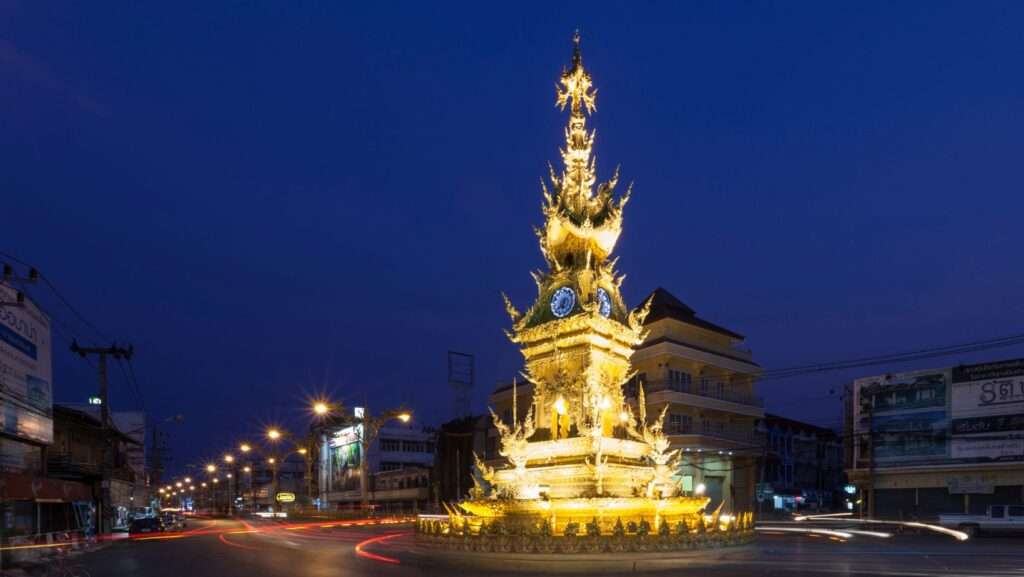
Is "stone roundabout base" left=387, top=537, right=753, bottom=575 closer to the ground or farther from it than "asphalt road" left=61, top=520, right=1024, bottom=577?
farther from it

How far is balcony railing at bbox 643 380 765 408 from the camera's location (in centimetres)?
5622

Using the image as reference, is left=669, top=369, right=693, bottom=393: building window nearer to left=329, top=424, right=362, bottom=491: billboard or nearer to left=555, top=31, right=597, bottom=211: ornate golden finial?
left=555, top=31, right=597, bottom=211: ornate golden finial

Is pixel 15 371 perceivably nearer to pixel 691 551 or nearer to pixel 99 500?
pixel 99 500

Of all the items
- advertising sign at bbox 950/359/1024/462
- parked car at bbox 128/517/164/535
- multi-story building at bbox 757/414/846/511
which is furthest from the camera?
multi-story building at bbox 757/414/846/511

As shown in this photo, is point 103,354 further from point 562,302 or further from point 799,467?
point 799,467

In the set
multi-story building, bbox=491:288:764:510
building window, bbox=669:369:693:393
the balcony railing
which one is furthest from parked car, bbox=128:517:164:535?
building window, bbox=669:369:693:393

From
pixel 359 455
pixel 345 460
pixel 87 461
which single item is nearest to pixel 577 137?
pixel 87 461

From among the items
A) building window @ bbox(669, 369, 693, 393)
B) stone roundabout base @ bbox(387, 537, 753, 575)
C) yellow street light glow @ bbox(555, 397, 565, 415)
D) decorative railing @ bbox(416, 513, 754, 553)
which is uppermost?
yellow street light glow @ bbox(555, 397, 565, 415)

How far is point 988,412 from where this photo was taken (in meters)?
49.3

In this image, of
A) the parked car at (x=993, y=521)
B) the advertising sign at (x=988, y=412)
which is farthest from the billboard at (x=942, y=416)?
the parked car at (x=993, y=521)

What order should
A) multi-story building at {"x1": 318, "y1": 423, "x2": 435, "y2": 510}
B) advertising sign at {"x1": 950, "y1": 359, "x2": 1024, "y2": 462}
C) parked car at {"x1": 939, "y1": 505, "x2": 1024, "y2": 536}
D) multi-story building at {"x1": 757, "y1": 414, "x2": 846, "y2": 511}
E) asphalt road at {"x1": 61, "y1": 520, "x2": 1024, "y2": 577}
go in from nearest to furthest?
1. asphalt road at {"x1": 61, "y1": 520, "x2": 1024, "y2": 577}
2. parked car at {"x1": 939, "y1": 505, "x2": 1024, "y2": 536}
3. advertising sign at {"x1": 950, "y1": 359, "x2": 1024, "y2": 462}
4. multi-story building at {"x1": 757, "y1": 414, "x2": 846, "y2": 511}
5. multi-story building at {"x1": 318, "y1": 423, "x2": 435, "y2": 510}

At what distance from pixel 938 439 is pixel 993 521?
12.7m

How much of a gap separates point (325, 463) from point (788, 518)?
79.6 metres

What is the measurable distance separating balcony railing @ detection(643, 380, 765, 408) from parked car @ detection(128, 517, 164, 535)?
32818 mm
